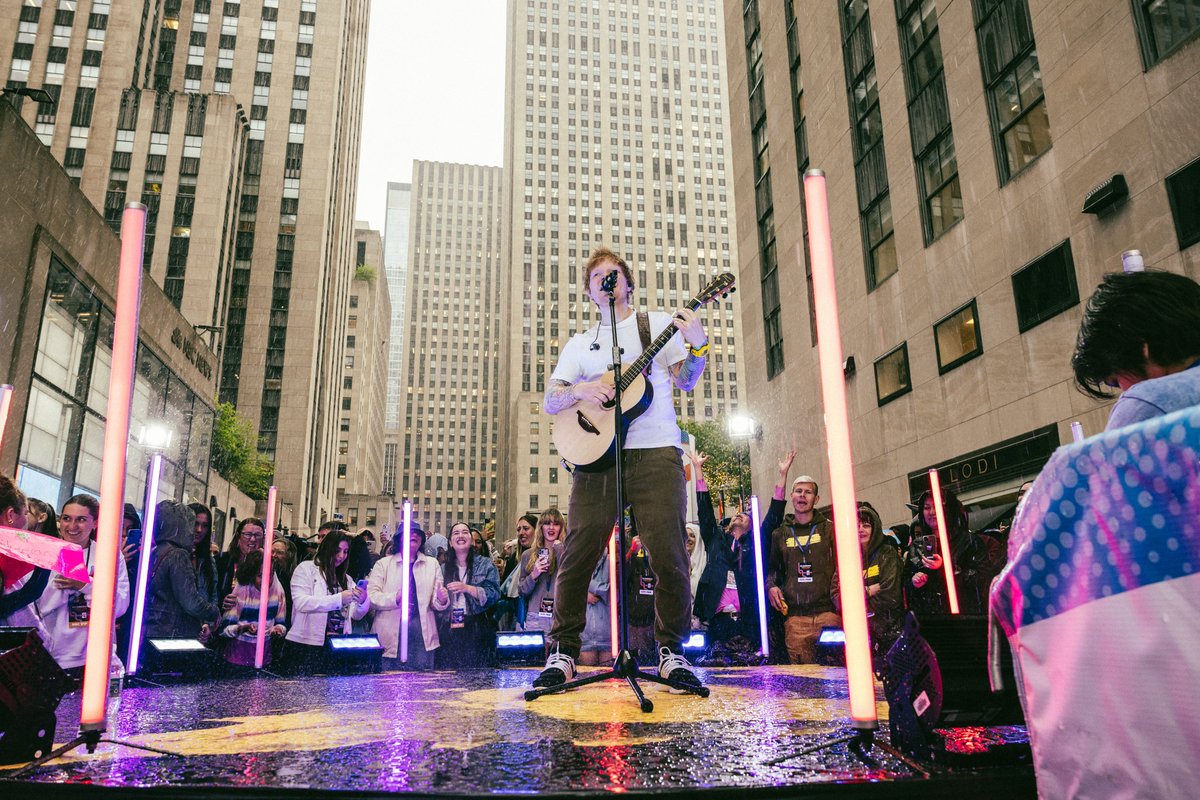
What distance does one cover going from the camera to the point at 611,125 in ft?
393

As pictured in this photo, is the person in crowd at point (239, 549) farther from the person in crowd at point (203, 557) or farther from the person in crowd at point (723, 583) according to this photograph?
the person in crowd at point (723, 583)

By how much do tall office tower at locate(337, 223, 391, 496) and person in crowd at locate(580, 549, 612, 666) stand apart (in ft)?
276

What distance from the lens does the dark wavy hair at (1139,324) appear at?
2045mm

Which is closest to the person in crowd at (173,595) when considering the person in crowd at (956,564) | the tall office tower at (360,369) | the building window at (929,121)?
the person in crowd at (956,564)

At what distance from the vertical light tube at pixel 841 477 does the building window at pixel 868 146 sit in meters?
Result: 19.7

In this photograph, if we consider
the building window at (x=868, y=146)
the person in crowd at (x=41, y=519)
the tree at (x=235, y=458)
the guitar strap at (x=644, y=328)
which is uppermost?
the building window at (x=868, y=146)

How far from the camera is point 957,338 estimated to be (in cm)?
1775

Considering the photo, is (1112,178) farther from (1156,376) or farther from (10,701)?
(10,701)

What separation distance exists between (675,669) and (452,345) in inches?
6578

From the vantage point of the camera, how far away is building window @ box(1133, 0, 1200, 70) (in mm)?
11742

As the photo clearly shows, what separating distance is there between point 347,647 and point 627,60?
130697 millimetres

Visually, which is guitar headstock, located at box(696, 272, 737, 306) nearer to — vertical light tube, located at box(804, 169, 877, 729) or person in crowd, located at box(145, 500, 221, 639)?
vertical light tube, located at box(804, 169, 877, 729)

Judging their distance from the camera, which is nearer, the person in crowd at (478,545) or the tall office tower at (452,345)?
the person in crowd at (478,545)

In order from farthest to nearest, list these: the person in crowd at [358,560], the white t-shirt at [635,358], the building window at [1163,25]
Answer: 1. the building window at [1163,25]
2. the person in crowd at [358,560]
3. the white t-shirt at [635,358]
